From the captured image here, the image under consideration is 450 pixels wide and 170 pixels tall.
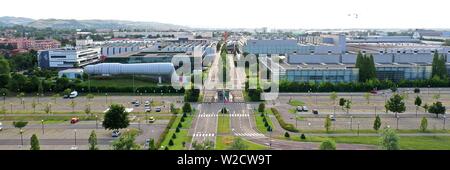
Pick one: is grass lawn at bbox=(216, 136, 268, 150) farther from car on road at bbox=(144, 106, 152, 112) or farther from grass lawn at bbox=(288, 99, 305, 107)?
grass lawn at bbox=(288, 99, 305, 107)

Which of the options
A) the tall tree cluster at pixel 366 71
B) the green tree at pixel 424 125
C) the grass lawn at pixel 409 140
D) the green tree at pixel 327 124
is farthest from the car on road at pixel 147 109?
the tall tree cluster at pixel 366 71

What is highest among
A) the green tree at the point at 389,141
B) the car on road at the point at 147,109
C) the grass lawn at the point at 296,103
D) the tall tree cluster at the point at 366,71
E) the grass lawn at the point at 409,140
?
the tall tree cluster at the point at 366,71

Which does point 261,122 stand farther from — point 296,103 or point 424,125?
point 424,125

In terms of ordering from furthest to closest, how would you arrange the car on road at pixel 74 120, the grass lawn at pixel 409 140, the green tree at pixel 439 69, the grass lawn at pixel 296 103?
the green tree at pixel 439 69 < the grass lawn at pixel 296 103 < the car on road at pixel 74 120 < the grass lawn at pixel 409 140

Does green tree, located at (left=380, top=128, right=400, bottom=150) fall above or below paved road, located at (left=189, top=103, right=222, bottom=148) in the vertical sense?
above

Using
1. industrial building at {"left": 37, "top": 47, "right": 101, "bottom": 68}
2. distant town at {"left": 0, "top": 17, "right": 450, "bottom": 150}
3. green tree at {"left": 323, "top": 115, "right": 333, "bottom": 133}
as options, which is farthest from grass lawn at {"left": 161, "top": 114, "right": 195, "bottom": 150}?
industrial building at {"left": 37, "top": 47, "right": 101, "bottom": 68}

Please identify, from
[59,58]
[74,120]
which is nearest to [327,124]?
[74,120]

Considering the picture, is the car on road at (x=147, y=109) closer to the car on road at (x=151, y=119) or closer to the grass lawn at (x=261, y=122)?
the car on road at (x=151, y=119)
